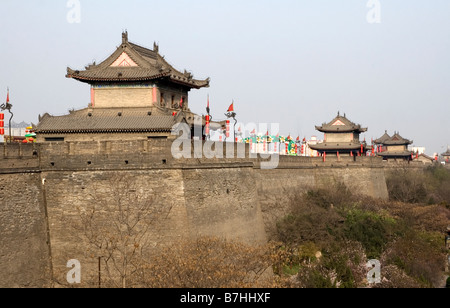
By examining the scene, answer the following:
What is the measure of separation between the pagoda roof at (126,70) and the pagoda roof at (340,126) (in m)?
14.8

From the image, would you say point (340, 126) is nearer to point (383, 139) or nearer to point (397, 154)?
point (397, 154)

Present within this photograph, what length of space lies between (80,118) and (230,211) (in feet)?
20.2

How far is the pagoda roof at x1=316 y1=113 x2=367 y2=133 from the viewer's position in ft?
110

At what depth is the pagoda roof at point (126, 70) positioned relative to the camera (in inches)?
769

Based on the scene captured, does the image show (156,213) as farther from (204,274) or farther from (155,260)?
(204,274)

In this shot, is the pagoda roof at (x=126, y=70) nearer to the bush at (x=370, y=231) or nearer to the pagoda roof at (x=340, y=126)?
the bush at (x=370, y=231)

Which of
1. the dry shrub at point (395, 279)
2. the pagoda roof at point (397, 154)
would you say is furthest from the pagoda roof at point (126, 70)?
the pagoda roof at point (397, 154)

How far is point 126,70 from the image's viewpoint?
19.9 m

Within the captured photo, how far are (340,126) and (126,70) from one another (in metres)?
16.9

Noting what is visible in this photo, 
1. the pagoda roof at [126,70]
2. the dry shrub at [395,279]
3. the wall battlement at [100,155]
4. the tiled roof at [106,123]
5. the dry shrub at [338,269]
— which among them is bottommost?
the dry shrub at [395,279]

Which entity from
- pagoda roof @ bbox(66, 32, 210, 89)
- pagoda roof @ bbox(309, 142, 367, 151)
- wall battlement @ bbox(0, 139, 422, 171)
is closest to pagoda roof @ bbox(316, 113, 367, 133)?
pagoda roof @ bbox(309, 142, 367, 151)

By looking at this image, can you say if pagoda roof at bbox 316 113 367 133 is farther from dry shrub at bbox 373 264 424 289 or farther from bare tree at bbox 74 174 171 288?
bare tree at bbox 74 174 171 288

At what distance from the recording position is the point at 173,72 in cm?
2086

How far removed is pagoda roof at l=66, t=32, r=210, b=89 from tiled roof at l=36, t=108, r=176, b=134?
126 centimetres
